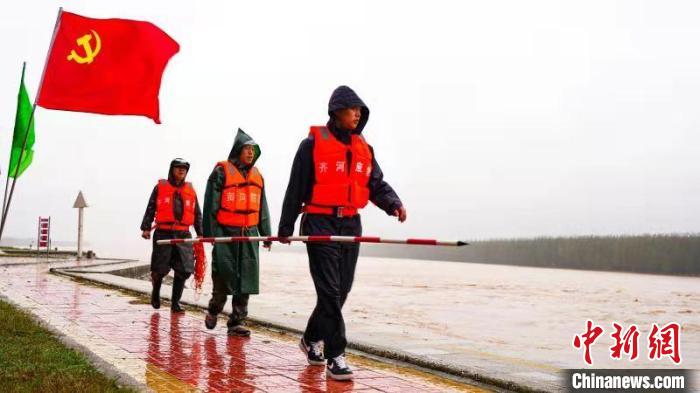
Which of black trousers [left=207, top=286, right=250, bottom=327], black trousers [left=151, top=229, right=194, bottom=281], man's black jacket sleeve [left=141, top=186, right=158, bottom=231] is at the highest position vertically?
man's black jacket sleeve [left=141, top=186, right=158, bottom=231]

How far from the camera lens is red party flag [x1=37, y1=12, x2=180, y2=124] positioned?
6688mm

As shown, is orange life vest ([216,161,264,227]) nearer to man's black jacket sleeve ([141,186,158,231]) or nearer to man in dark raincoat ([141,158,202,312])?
man in dark raincoat ([141,158,202,312])

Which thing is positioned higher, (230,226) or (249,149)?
(249,149)

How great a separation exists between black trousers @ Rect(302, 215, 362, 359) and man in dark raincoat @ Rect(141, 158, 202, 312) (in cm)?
459

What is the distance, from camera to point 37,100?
6.45 meters

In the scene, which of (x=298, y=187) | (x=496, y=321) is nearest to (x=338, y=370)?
(x=298, y=187)

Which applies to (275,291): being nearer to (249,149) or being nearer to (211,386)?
(249,149)

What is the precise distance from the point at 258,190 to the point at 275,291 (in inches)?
344

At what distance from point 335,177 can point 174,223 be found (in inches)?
192

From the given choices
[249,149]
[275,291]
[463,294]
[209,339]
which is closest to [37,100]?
[249,149]

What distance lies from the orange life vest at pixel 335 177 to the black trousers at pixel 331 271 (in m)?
0.09

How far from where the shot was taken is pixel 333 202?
5469 millimetres

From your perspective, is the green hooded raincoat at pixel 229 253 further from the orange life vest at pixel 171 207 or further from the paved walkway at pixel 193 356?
the orange life vest at pixel 171 207

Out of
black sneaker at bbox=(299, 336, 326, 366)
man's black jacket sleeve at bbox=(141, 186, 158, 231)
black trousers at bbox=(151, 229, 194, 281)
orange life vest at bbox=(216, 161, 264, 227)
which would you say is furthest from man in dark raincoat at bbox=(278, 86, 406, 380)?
man's black jacket sleeve at bbox=(141, 186, 158, 231)
